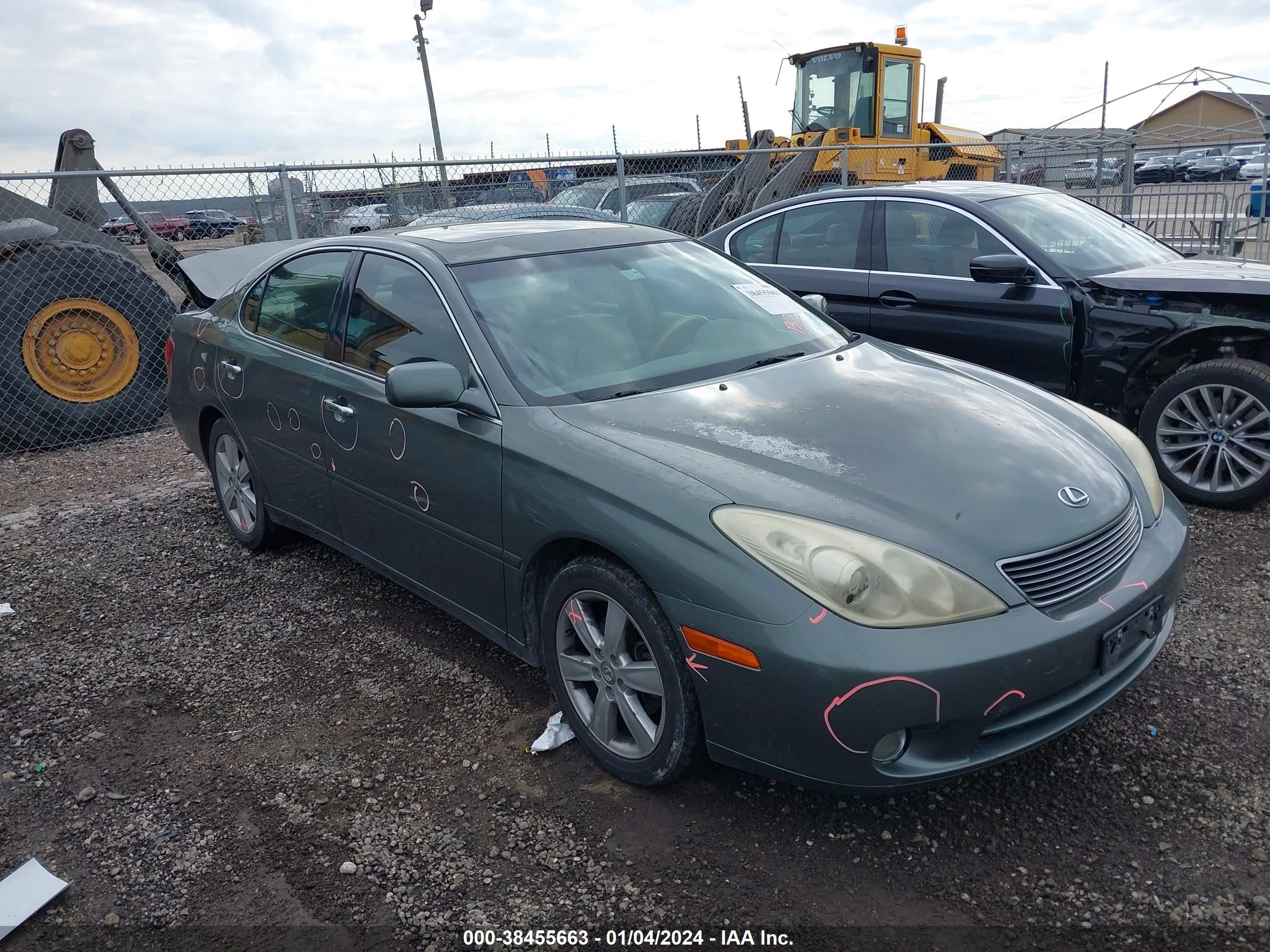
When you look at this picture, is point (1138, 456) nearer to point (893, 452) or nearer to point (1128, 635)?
point (1128, 635)

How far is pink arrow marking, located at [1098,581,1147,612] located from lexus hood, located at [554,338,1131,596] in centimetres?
17

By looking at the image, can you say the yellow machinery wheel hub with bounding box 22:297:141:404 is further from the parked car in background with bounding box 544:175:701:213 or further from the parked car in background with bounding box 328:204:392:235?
the parked car in background with bounding box 544:175:701:213

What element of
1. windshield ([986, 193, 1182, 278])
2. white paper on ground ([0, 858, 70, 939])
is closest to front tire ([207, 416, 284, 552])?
white paper on ground ([0, 858, 70, 939])

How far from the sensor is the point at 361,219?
33.8 feet

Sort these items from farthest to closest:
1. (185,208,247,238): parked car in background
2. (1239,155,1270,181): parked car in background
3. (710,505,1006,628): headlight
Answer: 1. (1239,155,1270,181): parked car in background
2. (185,208,247,238): parked car in background
3. (710,505,1006,628): headlight

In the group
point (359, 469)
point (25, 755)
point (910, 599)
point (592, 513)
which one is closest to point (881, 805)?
point (910, 599)

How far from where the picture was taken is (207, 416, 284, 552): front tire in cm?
466

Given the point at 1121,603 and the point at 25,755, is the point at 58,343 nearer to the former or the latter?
the point at 25,755

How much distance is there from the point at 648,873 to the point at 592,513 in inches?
38.3

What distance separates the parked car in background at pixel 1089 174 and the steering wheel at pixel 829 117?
129 inches

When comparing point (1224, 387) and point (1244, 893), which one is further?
point (1224, 387)

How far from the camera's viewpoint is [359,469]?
369 centimetres

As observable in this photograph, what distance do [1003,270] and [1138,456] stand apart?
2.12 meters

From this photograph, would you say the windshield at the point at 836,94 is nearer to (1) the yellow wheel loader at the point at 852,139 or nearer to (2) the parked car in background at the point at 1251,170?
(1) the yellow wheel loader at the point at 852,139
